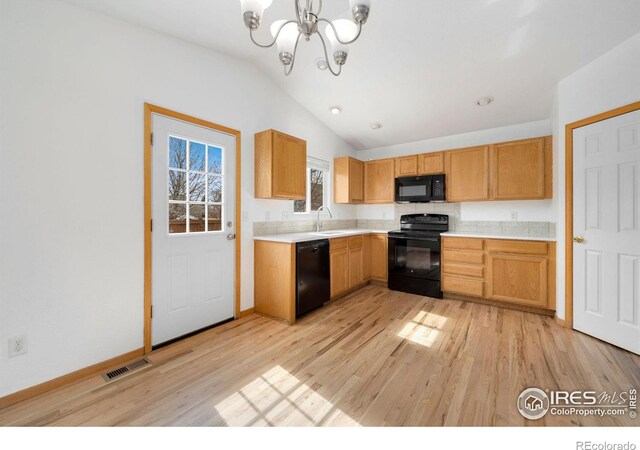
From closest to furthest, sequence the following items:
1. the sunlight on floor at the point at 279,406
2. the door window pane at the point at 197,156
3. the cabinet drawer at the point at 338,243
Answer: the sunlight on floor at the point at 279,406
the door window pane at the point at 197,156
the cabinet drawer at the point at 338,243

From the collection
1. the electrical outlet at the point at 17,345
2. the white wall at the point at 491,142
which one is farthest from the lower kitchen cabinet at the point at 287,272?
the electrical outlet at the point at 17,345

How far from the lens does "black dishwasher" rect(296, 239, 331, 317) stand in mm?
2939

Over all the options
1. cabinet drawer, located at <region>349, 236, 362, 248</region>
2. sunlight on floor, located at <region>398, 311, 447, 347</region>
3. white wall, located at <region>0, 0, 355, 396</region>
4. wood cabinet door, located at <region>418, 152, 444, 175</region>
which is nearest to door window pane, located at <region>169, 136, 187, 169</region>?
white wall, located at <region>0, 0, 355, 396</region>

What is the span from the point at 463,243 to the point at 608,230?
4.44 ft

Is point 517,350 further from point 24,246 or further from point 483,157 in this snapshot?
point 24,246

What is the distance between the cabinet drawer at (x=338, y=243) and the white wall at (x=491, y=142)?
144 cm

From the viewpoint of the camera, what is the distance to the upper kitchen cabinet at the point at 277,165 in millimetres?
3070

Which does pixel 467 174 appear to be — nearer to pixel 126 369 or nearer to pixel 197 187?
pixel 197 187

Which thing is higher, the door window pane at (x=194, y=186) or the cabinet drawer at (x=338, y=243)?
the door window pane at (x=194, y=186)

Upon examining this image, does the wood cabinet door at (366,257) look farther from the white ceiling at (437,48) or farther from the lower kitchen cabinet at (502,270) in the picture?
the white ceiling at (437,48)

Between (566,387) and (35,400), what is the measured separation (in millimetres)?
3471

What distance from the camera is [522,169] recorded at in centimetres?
344
